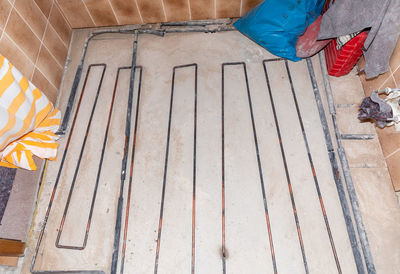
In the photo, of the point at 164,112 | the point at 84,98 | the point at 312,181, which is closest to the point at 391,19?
the point at 312,181

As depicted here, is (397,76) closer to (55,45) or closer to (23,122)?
(23,122)

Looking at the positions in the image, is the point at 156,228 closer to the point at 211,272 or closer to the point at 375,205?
the point at 211,272

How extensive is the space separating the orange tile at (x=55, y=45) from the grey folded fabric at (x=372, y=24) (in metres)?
1.71

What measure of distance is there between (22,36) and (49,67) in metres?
0.27

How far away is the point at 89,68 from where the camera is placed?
6.61ft

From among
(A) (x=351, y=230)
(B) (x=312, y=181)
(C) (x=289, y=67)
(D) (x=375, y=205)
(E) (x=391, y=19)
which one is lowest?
(A) (x=351, y=230)

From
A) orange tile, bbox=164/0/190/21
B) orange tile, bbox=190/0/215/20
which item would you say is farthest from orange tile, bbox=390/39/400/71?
orange tile, bbox=164/0/190/21

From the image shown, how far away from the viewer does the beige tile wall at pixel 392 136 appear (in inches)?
56.9

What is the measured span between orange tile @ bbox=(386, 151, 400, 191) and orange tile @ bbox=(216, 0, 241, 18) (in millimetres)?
1348

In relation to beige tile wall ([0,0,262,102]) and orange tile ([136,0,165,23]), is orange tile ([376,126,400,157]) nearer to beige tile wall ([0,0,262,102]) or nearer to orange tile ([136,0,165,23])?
beige tile wall ([0,0,262,102])

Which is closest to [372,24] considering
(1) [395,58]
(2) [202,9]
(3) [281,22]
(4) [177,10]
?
(1) [395,58]

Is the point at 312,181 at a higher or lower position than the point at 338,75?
lower

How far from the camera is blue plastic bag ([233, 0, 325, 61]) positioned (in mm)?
1670

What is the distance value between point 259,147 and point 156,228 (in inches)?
29.3
